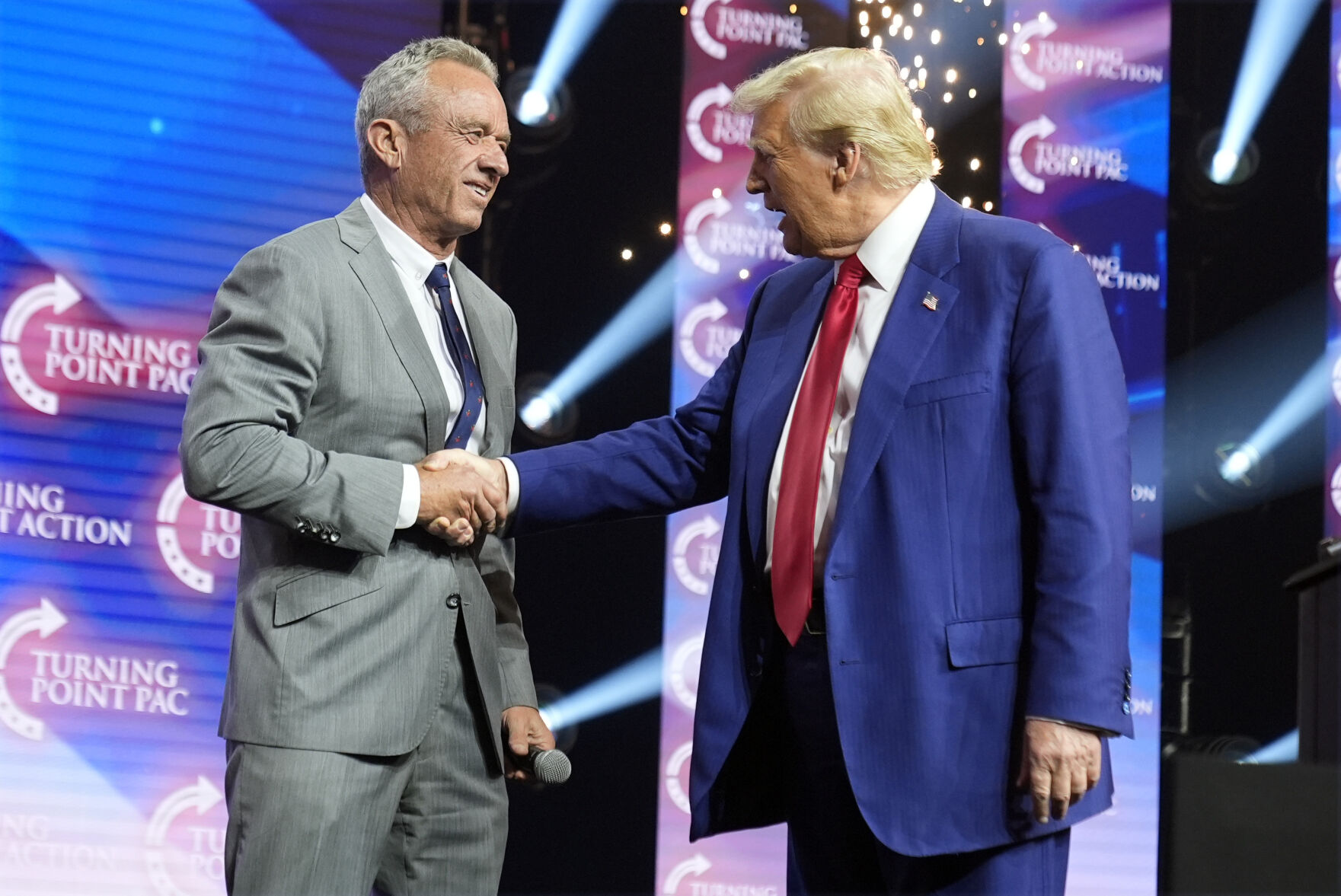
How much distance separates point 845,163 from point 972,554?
0.72 meters

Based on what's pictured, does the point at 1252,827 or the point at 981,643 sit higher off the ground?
the point at 981,643

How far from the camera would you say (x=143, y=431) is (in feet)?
12.7

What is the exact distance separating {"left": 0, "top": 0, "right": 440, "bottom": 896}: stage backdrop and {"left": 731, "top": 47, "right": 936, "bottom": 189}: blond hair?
7.19 ft

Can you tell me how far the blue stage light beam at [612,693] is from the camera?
4258 mm

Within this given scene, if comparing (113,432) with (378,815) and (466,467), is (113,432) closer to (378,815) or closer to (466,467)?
(466,467)

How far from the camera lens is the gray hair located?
256 cm

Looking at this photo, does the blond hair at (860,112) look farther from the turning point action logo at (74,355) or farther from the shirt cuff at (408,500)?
the turning point action logo at (74,355)

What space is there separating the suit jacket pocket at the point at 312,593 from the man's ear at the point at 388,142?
806 mm

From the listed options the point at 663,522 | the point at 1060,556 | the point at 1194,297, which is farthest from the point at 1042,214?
the point at 1060,556

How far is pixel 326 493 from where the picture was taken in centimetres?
216

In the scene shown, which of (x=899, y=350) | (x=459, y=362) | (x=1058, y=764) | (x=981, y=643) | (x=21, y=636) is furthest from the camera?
(x=21, y=636)

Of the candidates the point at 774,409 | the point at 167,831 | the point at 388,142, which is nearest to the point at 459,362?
the point at 388,142

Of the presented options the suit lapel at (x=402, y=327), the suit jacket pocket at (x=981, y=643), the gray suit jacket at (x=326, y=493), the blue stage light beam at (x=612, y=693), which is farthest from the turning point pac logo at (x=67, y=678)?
the suit jacket pocket at (x=981, y=643)

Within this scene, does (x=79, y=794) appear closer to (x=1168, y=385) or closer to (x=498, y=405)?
(x=498, y=405)
